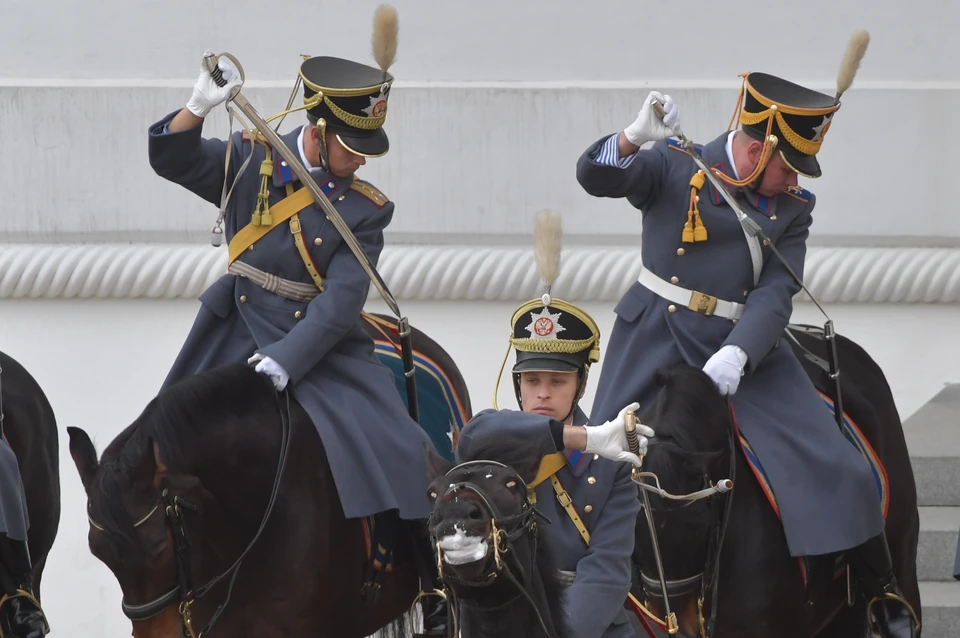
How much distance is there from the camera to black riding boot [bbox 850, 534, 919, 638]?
219 inches

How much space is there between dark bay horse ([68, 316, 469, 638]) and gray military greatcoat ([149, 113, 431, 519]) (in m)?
0.09

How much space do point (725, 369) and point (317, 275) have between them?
1153mm

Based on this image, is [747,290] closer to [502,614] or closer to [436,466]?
[436,466]

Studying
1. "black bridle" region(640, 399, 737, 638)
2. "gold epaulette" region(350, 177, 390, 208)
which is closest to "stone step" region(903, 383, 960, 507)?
"black bridle" region(640, 399, 737, 638)

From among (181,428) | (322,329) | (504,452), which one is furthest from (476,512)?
(322,329)

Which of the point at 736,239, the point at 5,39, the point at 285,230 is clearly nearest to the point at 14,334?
the point at 5,39

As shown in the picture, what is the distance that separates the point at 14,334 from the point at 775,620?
401 centimetres

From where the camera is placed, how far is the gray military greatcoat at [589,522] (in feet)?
11.9

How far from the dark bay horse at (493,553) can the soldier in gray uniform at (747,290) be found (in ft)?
6.27

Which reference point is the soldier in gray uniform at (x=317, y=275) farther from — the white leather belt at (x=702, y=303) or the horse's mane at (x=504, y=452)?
the horse's mane at (x=504, y=452)

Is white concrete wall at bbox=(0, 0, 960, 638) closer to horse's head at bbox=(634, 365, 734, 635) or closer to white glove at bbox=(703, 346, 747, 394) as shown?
white glove at bbox=(703, 346, 747, 394)

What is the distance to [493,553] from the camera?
3236 millimetres

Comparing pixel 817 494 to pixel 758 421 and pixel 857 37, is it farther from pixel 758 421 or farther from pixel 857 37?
pixel 857 37

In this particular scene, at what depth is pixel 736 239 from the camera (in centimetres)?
548
